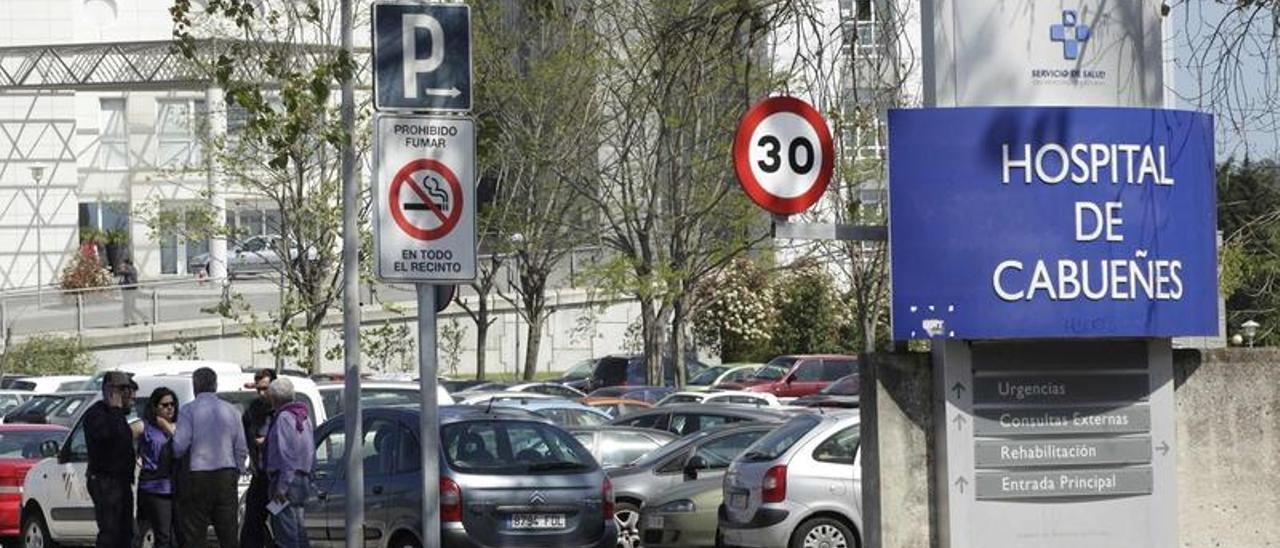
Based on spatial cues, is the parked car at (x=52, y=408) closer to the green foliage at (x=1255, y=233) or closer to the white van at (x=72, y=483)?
the white van at (x=72, y=483)

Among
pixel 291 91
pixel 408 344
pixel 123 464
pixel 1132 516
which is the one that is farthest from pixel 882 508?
pixel 408 344

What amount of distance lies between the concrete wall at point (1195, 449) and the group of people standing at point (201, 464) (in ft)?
21.6

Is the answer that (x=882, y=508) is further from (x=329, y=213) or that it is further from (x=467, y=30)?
(x=329, y=213)

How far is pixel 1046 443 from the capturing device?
10.6 metres

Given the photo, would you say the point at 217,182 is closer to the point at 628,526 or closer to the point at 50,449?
the point at 50,449

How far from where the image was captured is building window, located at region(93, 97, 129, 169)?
75438 millimetres

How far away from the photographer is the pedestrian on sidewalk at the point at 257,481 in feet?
56.0

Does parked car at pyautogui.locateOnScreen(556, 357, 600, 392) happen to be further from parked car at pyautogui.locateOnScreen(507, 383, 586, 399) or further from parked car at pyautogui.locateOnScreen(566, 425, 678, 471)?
parked car at pyautogui.locateOnScreen(566, 425, 678, 471)

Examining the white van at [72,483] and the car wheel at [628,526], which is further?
the car wheel at [628,526]

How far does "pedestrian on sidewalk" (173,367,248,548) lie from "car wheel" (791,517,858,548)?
4606 millimetres

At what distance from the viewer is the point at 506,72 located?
38500mm

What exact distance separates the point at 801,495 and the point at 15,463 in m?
9.02

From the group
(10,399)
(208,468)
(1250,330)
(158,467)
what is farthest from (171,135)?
(208,468)

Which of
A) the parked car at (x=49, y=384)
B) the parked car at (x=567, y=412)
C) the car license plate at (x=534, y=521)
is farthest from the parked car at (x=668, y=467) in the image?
the parked car at (x=49, y=384)
